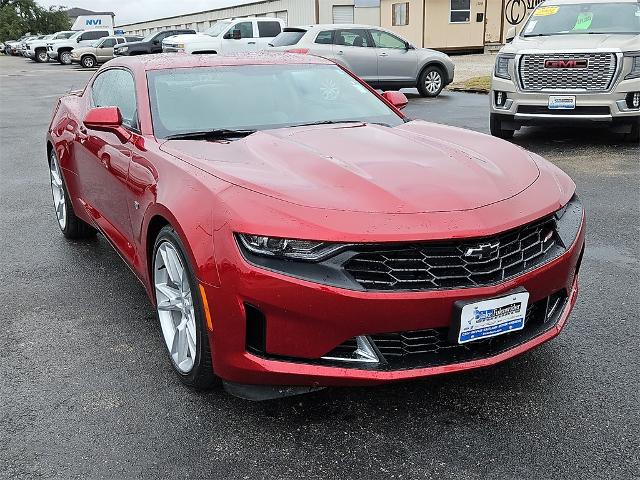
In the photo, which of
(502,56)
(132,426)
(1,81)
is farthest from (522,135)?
(1,81)

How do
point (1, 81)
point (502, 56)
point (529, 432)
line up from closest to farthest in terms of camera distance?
point (529, 432)
point (502, 56)
point (1, 81)

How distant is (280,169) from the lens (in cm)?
296

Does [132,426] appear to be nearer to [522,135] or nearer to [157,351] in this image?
[157,351]

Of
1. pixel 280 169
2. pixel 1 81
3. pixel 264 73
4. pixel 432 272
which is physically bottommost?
pixel 1 81

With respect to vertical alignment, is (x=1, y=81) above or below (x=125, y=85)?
below

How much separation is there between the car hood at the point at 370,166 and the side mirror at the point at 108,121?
472mm

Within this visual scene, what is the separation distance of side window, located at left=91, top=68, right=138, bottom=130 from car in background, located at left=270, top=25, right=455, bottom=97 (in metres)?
10.6

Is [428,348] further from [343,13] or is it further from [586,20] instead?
[343,13]

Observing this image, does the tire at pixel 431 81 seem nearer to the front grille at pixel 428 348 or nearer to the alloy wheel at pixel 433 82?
the alloy wheel at pixel 433 82

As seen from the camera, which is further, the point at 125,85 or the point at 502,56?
the point at 502,56

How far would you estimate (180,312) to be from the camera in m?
3.14

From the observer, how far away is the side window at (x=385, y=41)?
15351 mm

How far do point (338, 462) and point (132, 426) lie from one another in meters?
0.89

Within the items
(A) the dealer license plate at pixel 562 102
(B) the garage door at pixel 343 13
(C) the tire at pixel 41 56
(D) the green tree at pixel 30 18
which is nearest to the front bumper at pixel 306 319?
(A) the dealer license plate at pixel 562 102
